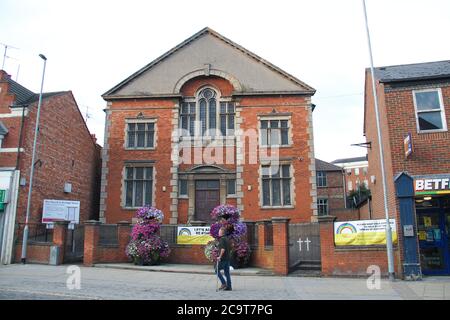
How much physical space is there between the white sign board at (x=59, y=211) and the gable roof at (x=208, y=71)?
24.2 ft

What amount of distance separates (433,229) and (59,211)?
17.4 m

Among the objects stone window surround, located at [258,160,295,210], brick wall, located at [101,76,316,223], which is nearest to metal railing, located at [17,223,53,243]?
brick wall, located at [101,76,316,223]

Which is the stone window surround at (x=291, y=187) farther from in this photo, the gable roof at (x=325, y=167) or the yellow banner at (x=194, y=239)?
the gable roof at (x=325, y=167)

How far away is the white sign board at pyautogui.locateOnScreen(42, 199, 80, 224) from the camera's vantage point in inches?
778

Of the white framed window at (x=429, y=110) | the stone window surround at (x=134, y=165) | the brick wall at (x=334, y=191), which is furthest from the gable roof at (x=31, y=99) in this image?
the brick wall at (x=334, y=191)

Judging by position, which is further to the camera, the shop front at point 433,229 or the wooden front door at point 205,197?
the wooden front door at point 205,197

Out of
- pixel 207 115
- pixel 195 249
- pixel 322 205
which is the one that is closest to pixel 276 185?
pixel 207 115

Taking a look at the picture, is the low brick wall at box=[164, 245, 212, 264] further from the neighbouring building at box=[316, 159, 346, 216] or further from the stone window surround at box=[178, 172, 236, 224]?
the neighbouring building at box=[316, 159, 346, 216]

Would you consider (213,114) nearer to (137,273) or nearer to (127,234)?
(127,234)

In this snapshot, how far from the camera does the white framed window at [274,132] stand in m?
23.5

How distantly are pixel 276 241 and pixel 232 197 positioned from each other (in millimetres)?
8402

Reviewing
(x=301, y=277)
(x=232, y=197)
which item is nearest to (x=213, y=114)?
(x=232, y=197)

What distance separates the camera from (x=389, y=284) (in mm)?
12305

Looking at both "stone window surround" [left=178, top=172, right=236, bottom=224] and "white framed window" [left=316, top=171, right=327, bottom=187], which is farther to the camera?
"white framed window" [left=316, top=171, right=327, bottom=187]
